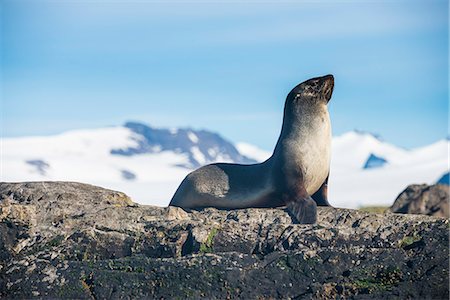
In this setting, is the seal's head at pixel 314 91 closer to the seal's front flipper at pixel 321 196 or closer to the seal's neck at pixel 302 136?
the seal's neck at pixel 302 136

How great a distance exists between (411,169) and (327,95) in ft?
538

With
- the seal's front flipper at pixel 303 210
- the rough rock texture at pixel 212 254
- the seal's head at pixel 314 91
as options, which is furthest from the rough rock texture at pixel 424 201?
the rough rock texture at pixel 212 254

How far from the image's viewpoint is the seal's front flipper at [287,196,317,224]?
13.9 m

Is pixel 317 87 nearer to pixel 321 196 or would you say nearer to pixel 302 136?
pixel 302 136

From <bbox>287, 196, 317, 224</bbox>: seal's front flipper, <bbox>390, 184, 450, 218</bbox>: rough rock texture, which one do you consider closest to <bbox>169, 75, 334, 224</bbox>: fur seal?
<bbox>287, 196, 317, 224</bbox>: seal's front flipper

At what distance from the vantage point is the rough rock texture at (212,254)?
11977 mm

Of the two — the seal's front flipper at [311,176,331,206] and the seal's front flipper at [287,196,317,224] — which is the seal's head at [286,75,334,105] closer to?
the seal's front flipper at [311,176,331,206]

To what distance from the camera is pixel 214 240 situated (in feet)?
42.5

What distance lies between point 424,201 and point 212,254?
15905 mm

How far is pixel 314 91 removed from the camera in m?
16.6

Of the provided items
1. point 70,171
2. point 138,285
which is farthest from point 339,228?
point 70,171

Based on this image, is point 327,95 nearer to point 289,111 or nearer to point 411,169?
point 289,111

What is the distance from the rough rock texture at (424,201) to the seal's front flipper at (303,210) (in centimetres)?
1237

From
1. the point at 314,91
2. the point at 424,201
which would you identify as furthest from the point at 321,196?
the point at 424,201
